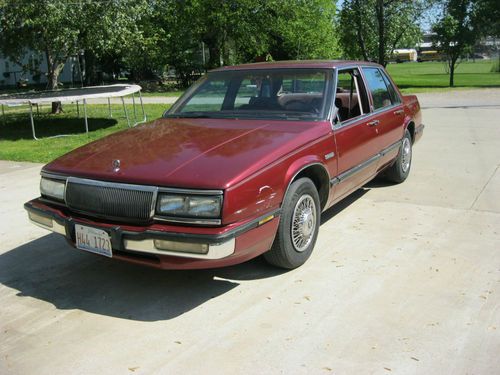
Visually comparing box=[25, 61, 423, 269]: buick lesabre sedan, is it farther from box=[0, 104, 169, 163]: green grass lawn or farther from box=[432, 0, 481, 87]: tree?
box=[432, 0, 481, 87]: tree

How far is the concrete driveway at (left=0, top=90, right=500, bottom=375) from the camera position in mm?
2986

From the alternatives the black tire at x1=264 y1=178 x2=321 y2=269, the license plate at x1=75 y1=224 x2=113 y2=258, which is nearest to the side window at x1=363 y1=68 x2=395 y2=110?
the black tire at x1=264 y1=178 x2=321 y2=269

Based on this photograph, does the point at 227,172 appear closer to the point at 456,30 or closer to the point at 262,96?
the point at 262,96

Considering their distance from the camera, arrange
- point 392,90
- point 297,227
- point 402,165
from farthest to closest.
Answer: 1. point 402,165
2. point 392,90
3. point 297,227

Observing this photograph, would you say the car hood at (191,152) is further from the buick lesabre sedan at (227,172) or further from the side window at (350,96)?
the side window at (350,96)

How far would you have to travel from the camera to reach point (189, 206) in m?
3.36

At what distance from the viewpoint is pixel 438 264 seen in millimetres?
4215

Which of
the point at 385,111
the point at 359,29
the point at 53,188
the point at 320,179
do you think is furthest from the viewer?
the point at 359,29

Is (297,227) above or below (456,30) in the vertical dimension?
below

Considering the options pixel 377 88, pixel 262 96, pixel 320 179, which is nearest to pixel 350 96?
pixel 377 88

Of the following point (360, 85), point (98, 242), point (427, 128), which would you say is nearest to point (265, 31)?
point (427, 128)

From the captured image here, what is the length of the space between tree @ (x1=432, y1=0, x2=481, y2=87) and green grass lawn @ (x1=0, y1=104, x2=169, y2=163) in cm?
1767

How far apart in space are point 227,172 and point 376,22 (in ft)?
97.2

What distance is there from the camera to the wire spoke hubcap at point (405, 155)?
6723mm
